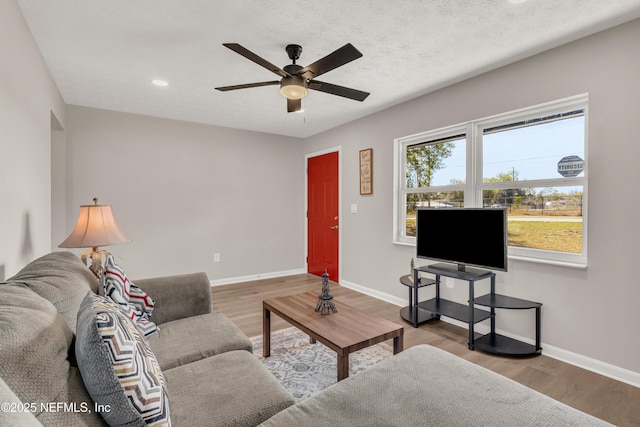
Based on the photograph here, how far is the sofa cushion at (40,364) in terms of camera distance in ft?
2.30

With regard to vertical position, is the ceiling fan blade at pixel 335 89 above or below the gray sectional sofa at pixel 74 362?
above

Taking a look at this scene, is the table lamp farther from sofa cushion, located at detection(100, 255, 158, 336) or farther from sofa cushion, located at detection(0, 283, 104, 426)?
sofa cushion, located at detection(0, 283, 104, 426)

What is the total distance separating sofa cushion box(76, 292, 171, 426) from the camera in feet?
2.73

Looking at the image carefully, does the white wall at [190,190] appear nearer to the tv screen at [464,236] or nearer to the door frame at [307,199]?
the door frame at [307,199]

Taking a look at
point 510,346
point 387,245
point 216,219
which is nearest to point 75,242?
point 216,219

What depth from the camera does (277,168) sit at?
530 centimetres

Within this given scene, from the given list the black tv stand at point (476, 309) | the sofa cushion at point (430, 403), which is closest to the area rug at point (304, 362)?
the black tv stand at point (476, 309)

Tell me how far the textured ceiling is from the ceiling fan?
0.26 m

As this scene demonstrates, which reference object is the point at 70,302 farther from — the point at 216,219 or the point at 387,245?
the point at 216,219

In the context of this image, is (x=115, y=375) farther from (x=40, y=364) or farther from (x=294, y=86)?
(x=294, y=86)

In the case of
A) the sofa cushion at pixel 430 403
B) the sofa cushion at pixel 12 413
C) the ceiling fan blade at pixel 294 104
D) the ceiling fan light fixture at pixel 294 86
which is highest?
the ceiling fan light fixture at pixel 294 86

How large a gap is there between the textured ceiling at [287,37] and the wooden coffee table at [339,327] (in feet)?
6.40

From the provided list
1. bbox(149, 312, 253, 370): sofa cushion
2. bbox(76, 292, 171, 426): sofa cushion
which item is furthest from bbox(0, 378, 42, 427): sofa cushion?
bbox(149, 312, 253, 370): sofa cushion

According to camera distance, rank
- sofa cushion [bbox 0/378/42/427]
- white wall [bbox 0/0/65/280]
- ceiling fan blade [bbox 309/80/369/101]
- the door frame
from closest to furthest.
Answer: sofa cushion [bbox 0/378/42/427], white wall [bbox 0/0/65/280], ceiling fan blade [bbox 309/80/369/101], the door frame
